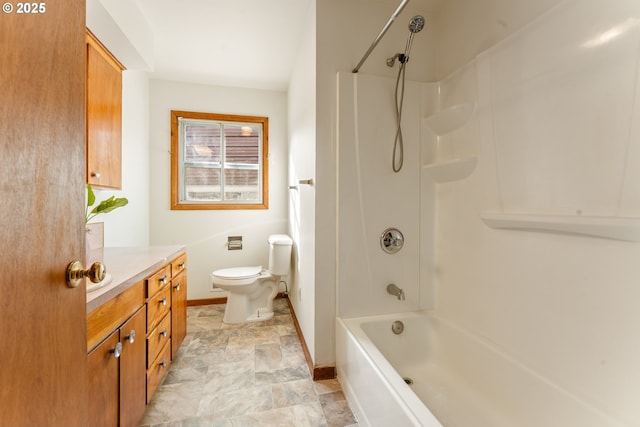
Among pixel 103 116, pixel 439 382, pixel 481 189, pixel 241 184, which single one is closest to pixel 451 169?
pixel 481 189

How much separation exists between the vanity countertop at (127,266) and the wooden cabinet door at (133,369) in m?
0.20

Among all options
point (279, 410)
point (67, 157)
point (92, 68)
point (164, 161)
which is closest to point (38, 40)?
point (67, 157)

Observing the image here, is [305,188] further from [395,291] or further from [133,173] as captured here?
[133,173]

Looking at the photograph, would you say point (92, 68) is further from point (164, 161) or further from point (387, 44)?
point (387, 44)

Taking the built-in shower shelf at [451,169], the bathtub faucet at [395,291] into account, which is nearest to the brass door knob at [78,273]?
the bathtub faucet at [395,291]

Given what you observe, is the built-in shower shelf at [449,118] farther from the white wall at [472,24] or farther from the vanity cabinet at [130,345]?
the vanity cabinet at [130,345]

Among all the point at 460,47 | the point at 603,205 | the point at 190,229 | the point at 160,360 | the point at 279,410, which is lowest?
the point at 279,410

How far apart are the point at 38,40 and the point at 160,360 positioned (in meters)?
1.64

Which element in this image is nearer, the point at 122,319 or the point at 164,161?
the point at 122,319

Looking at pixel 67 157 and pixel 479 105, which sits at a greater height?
pixel 479 105

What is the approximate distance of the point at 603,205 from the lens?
997 mm

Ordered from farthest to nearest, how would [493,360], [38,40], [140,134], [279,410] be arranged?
[140,134], [279,410], [493,360], [38,40]

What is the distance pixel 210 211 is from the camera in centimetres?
301

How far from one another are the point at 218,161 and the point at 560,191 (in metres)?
3.02
